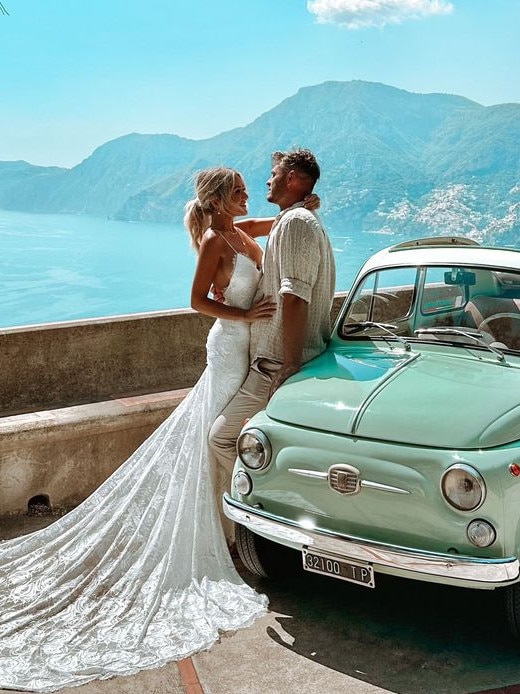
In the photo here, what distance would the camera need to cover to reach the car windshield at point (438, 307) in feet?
15.2

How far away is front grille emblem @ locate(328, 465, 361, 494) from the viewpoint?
12.7 ft

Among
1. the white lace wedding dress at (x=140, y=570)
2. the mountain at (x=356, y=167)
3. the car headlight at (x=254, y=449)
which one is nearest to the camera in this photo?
the white lace wedding dress at (x=140, y=570)

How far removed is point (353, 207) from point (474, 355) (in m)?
83.9

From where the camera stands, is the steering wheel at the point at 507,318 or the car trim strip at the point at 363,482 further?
the steering wheel at the point at 507,318

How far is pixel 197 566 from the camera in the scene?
15.3ft

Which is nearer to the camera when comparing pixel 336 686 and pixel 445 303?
pixel 336 686

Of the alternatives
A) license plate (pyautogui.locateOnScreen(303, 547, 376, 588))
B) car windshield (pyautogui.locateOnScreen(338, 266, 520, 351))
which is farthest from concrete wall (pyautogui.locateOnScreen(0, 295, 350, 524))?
license plate (pyautogui.locateOnScreen(303, 547, 376, 588))

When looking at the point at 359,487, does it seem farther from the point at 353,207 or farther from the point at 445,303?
the point at 353,207

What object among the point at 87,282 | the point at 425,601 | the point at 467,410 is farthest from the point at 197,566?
the point at 87,282

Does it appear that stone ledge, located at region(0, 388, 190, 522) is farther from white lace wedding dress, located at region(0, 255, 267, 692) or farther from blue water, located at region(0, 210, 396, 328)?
blue water, located at region(0, 210, 396, 328)

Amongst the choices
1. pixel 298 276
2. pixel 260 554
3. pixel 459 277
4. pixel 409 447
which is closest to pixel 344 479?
pixel 409 447

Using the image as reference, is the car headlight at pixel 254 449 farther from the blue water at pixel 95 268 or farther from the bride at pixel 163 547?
the blue water at pixel 95 268

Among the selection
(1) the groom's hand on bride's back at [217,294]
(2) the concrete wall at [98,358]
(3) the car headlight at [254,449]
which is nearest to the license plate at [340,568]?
(3) the car headlight at [254,449]

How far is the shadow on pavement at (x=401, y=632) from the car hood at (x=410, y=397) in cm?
99
